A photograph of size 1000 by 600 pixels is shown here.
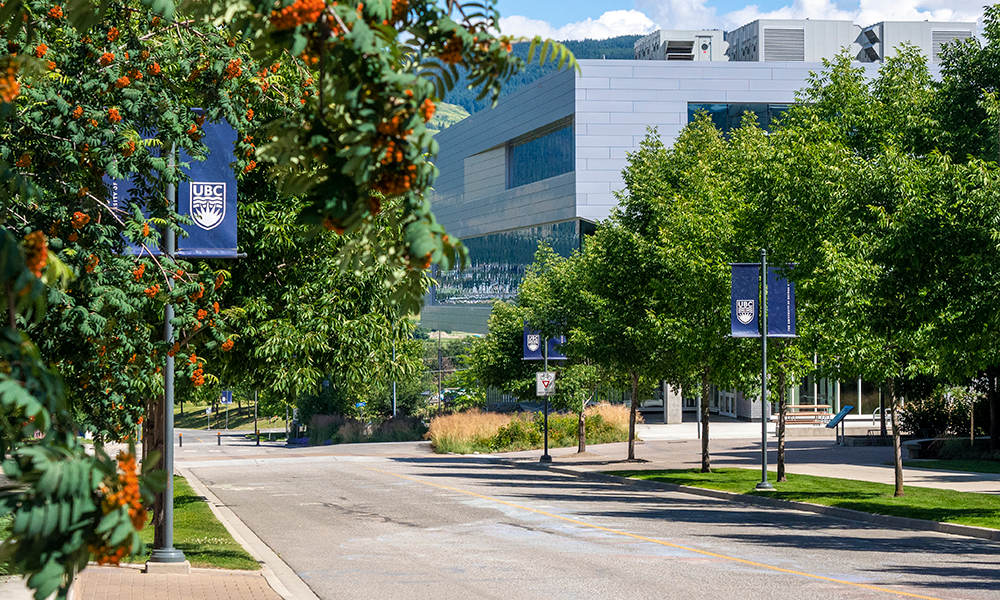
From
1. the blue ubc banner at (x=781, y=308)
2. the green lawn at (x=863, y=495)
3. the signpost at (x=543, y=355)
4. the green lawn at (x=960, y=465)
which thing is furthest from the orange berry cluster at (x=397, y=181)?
the signpost at (x=543, y=355)

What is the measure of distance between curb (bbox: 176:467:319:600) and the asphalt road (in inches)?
8.2

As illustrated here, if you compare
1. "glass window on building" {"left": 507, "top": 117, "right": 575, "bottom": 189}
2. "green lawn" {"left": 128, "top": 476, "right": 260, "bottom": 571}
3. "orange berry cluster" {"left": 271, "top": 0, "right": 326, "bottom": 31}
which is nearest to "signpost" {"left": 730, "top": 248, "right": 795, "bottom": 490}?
"green lawn" {"left": 128, "top": 476, "right": 260, "bottom": 571}

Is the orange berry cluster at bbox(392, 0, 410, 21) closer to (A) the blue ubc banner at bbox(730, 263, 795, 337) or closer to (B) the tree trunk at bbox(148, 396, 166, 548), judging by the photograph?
(B) the tree trunk at bbox(148, 396, 166, 548)

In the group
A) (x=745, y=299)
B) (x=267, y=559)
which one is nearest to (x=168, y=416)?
(x=267, y=559)

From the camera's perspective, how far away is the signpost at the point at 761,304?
23.0 m

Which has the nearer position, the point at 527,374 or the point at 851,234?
the point at 851,234

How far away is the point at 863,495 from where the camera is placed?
74.1ft

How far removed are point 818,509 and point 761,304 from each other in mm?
4924

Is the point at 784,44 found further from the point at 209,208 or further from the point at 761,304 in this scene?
the point at 209,208

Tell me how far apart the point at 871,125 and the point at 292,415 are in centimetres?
6406

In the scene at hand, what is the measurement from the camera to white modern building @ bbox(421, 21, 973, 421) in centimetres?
6028

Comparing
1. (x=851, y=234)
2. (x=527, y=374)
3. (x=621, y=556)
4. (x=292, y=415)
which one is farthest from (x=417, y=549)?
(x=292, y=415)

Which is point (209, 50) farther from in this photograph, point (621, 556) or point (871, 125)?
point (871, 125)

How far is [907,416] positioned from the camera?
38125 millimetres
